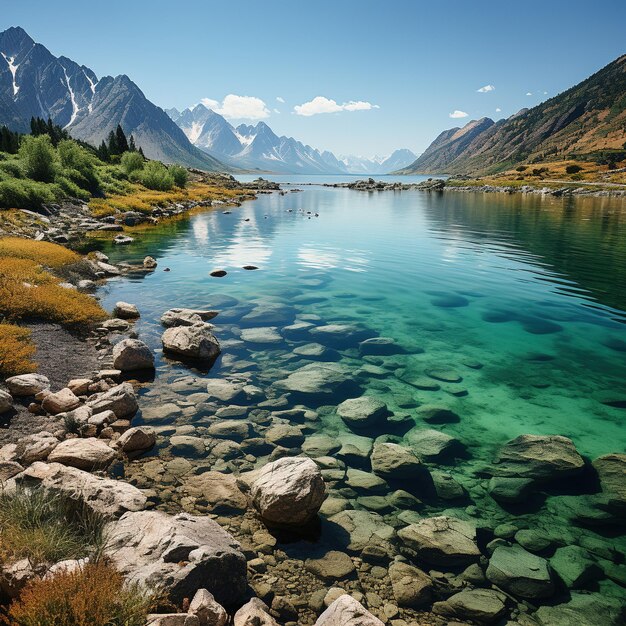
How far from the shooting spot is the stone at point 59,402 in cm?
1200

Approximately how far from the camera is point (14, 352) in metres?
13.8

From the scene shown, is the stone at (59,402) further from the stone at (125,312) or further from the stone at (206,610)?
the stone at (125,312)

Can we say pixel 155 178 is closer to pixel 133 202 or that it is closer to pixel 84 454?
pixel 133 202

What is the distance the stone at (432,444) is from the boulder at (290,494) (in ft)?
13.3

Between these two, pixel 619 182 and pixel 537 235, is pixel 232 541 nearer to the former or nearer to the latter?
pixel 537 235

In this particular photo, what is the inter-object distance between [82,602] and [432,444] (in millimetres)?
9819

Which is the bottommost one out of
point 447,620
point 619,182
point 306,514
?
point 447,620

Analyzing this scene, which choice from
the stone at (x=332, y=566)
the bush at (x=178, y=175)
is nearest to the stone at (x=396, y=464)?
the stone at (x=332, y=566)

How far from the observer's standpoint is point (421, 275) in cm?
3606

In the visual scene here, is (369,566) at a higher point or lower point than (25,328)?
lower

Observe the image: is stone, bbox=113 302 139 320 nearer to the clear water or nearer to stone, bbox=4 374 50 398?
the clear water

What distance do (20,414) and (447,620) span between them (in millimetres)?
11872

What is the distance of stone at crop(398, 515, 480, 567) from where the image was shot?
8328 millimetres

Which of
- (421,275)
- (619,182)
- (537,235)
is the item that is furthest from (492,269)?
(619,182)
